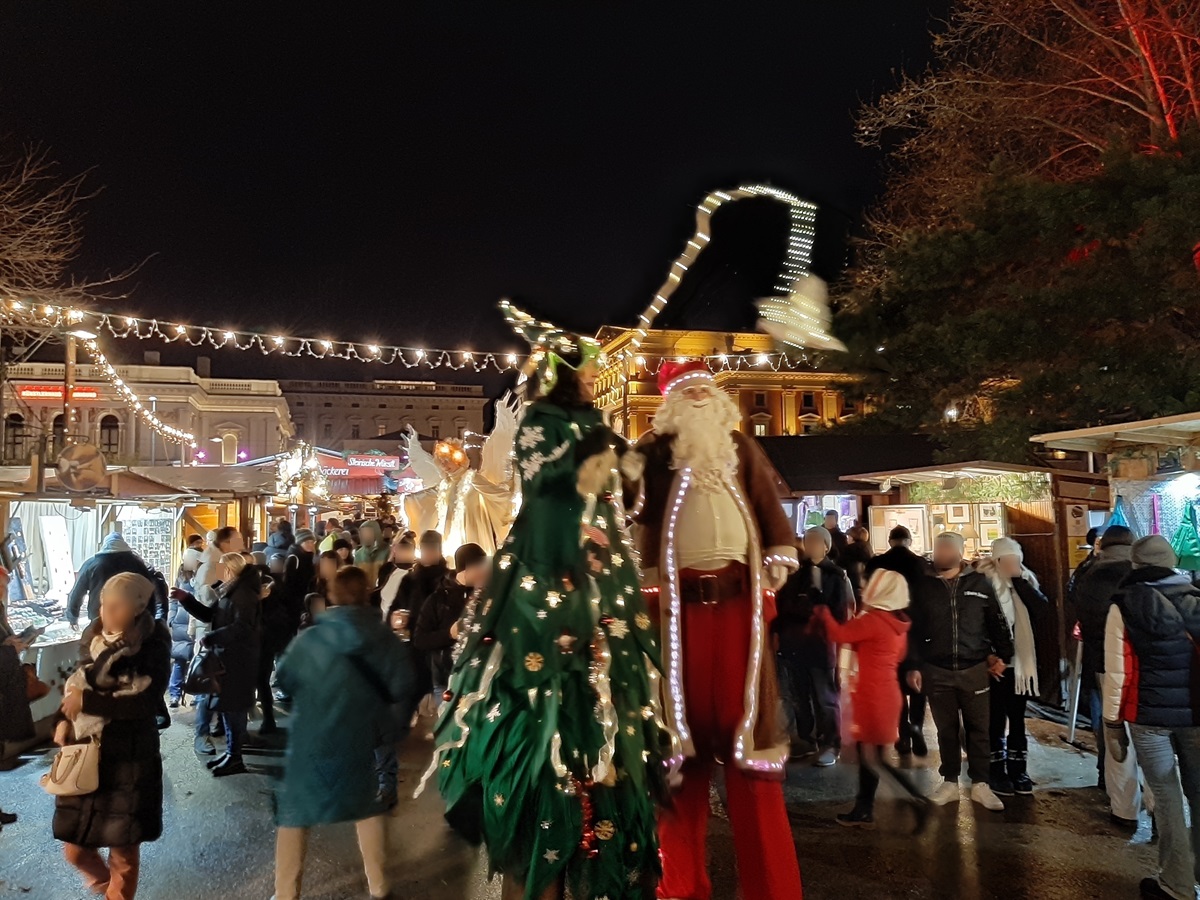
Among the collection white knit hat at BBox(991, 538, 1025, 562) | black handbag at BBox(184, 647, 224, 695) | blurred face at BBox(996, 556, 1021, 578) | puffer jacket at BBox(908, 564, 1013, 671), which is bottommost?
black handbag at BBox(184, 647, 224, 695)

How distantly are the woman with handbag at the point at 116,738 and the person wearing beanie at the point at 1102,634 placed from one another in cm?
531

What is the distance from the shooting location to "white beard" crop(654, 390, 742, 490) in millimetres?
4051

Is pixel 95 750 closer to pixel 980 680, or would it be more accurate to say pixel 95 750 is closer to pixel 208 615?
pixel 208 615

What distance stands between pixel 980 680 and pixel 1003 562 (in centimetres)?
110

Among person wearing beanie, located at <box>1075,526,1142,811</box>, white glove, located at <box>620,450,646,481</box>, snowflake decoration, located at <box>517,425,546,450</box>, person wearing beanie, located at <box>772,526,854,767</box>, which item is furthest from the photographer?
person wearing beanie, located at <box>772,526,854,767</box>

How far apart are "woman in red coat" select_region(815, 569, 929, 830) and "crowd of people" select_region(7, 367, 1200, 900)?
2 cm

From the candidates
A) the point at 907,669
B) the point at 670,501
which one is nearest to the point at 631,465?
the point at 670,501

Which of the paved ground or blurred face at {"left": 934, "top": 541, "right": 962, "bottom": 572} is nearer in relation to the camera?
the paved ground

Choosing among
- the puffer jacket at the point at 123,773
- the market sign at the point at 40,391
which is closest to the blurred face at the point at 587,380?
the puffer jacket at the point at 123,773

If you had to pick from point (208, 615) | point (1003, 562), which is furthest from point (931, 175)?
point (208, 615)

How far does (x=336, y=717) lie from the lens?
4121mm

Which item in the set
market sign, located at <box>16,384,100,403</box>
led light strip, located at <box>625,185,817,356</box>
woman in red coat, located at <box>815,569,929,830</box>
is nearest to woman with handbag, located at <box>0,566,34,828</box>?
led light strip, located at <box>625,185,817,356</box>

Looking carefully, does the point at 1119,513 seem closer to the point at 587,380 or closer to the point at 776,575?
the point at 776,575

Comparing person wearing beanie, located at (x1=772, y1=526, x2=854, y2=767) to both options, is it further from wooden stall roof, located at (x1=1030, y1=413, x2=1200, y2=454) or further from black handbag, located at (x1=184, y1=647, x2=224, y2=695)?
black handbag, located at (x1=184, y1=647, x2=224, y2=695)
